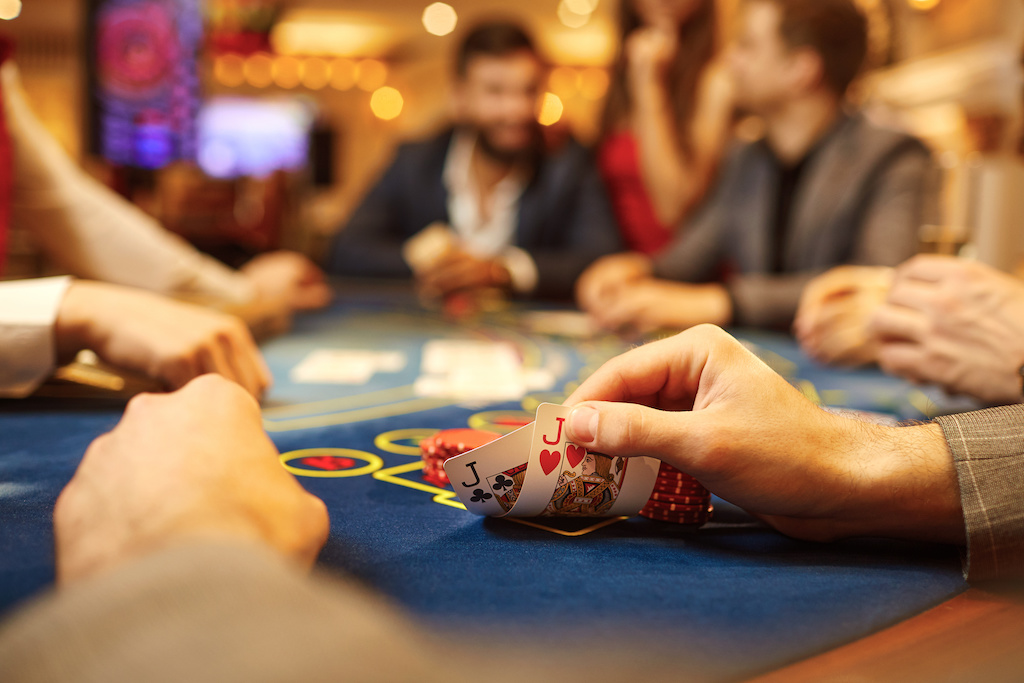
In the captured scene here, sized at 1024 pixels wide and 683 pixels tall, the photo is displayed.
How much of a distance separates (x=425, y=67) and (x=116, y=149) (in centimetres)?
1013

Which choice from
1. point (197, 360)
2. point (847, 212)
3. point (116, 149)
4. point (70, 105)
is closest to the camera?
point (197, 360)

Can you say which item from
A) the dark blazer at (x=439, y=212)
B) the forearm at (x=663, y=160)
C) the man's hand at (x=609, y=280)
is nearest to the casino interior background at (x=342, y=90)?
the dark blazer at (x=439, y=212)

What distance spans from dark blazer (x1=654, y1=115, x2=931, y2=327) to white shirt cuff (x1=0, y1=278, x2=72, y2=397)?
6.62 ft

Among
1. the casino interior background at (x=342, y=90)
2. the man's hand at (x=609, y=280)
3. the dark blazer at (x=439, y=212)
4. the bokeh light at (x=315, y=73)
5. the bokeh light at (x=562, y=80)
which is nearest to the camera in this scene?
the man's hand at (x=609, y=280)

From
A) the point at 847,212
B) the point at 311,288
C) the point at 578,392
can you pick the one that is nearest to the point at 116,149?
the point at 311,288

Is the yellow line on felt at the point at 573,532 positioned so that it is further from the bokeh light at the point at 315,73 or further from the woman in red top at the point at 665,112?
the bokeh light at the point at 315,73

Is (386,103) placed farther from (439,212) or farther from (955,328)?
(955,328)

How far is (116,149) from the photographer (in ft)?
19.0

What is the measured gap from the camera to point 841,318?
1.91 m

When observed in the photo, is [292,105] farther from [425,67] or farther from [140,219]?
[140,219]

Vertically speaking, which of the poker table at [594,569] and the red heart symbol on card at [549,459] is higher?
the red heart symbol on card at [549,459]

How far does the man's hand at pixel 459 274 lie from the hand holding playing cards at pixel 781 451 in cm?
242

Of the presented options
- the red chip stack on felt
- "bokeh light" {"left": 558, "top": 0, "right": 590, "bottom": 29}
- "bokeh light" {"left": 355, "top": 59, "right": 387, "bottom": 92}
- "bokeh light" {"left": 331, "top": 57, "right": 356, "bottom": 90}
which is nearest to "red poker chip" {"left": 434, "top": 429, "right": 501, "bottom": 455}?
the red chip stack on felt

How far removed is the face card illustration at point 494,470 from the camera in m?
0.79
